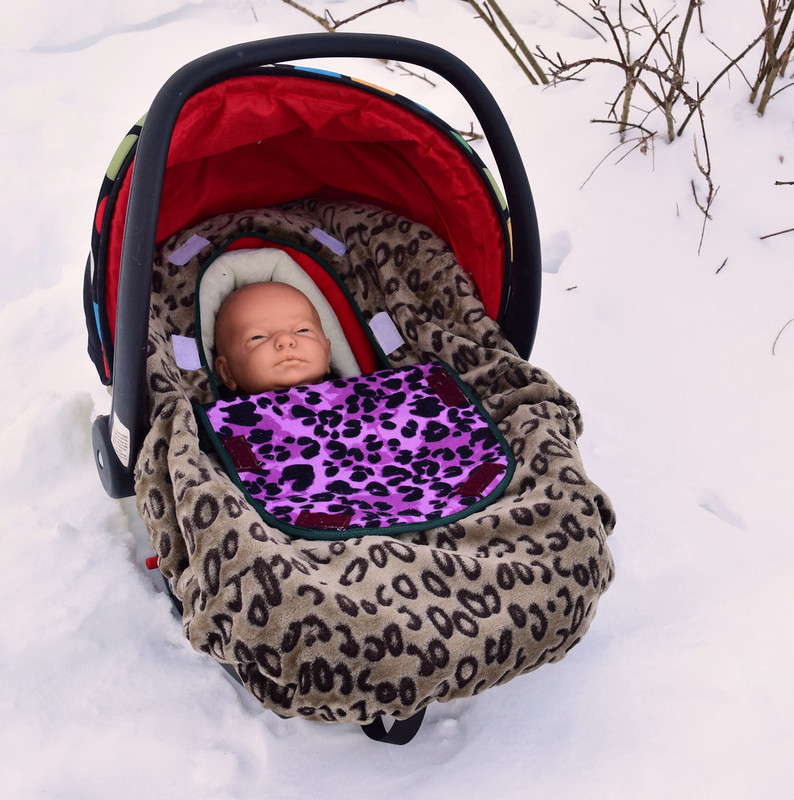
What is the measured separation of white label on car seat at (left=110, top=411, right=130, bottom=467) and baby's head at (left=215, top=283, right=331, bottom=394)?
46 cm

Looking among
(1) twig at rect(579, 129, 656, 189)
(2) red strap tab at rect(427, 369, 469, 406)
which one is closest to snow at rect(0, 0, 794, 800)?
(1) twig at rect(579, 129, 656, 189)

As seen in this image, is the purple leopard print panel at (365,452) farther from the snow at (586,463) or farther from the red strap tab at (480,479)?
the snow at (586,463)

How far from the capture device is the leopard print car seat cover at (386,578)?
132cm

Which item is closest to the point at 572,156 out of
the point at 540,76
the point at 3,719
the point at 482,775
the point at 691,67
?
the point at 540,76

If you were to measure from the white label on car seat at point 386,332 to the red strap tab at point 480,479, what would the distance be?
54cm

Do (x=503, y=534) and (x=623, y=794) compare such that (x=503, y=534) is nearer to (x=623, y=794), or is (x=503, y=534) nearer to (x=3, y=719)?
(x=623, y=794)

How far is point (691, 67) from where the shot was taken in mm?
3102

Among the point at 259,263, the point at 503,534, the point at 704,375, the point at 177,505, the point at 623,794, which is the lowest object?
the point at 623,794

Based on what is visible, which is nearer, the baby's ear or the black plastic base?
the black plastic base

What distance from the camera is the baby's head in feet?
6.61

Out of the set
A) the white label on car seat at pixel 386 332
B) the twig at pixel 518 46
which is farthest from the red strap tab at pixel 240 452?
the twig at pixel 518 46

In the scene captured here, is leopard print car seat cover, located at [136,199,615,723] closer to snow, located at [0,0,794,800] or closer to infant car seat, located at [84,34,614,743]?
infant car seat, located at [84,34,614,743]

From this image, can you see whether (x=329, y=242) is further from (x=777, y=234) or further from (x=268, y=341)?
(x=777, y=234)

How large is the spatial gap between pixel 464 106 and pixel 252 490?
220cm
